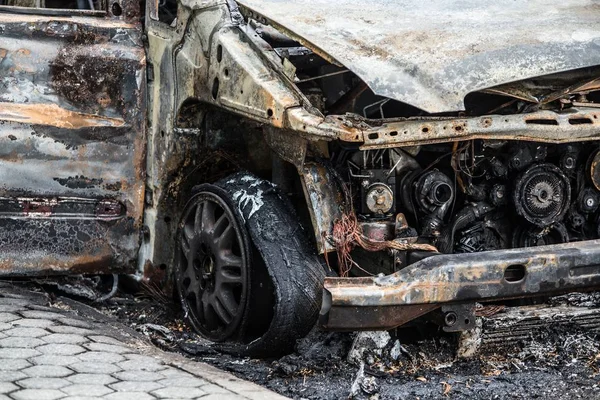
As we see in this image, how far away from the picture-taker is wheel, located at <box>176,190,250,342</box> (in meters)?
5.42

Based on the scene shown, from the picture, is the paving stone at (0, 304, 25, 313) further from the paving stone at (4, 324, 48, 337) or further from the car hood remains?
the car hood remains

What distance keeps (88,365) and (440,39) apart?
6.84 feet

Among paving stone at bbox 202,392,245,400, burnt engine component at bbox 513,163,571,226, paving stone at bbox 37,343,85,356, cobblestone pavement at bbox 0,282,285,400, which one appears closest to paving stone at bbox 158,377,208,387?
cobblestone pavement at bbox 0,282,285,400

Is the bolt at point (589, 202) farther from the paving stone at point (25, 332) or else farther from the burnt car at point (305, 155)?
the paving stone at point (25, 332)

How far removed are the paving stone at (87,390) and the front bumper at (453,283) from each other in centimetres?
92

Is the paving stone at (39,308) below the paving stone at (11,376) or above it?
below

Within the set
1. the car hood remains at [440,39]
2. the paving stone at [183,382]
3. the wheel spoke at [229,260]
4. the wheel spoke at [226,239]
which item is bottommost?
the paving stone at [183,382]

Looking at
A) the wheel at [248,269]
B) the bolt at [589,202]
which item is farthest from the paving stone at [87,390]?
the bolt at [589,202]

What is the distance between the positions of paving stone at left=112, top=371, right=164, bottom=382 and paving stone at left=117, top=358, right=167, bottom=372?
5 centimetres

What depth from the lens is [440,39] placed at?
520 centimetres

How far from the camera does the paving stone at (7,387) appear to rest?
14.8 feet

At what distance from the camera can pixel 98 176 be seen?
5.89 meters

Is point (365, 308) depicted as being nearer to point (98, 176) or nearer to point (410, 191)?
point (410, 191)

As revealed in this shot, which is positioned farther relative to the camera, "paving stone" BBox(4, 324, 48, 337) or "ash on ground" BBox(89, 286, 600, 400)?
"paving stone" BBox(4, 324, 48, 337)
